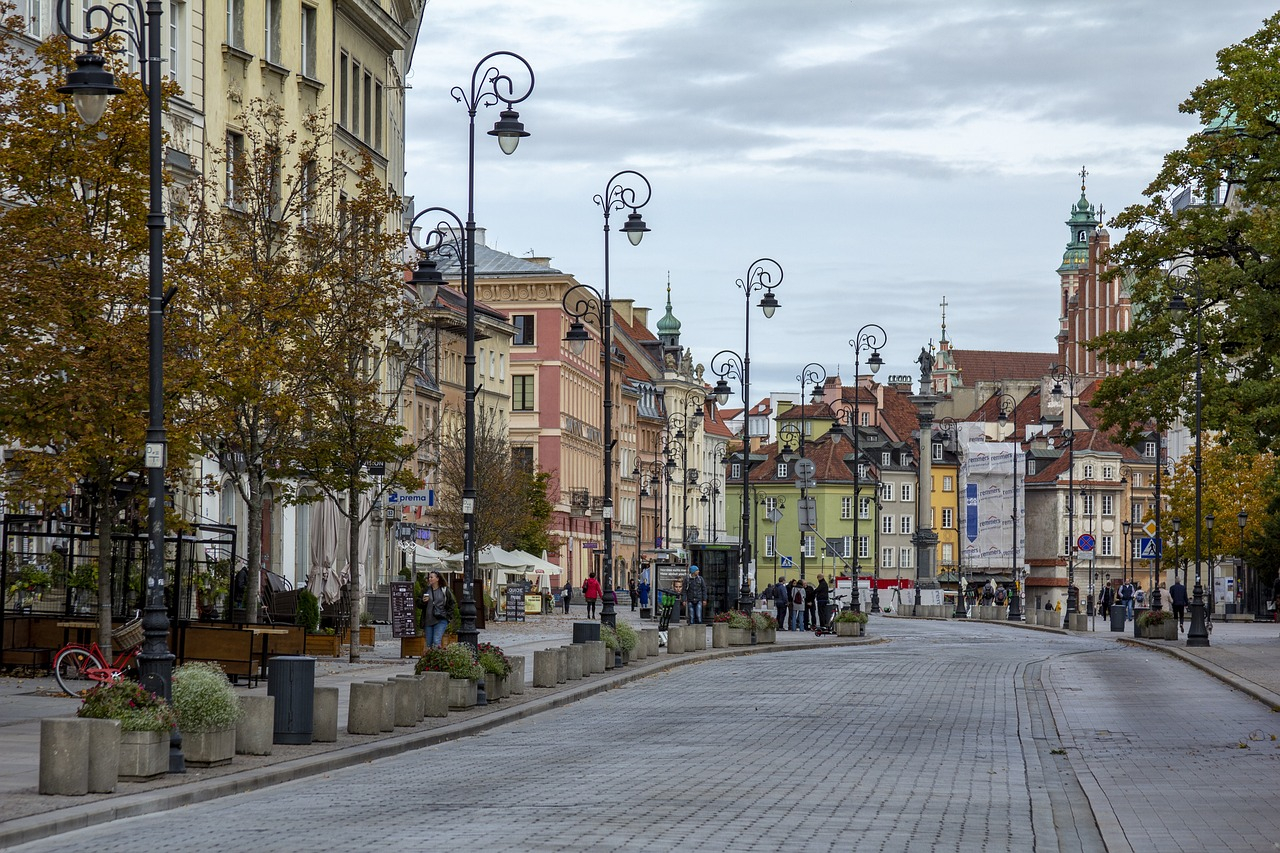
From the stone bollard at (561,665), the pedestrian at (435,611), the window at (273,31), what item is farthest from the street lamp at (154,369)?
the window at (273,31)

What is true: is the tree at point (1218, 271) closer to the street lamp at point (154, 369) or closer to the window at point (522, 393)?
the street lamp at point (154, 369)

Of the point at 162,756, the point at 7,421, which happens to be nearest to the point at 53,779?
the point at 162,756

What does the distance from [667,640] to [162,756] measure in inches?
1051

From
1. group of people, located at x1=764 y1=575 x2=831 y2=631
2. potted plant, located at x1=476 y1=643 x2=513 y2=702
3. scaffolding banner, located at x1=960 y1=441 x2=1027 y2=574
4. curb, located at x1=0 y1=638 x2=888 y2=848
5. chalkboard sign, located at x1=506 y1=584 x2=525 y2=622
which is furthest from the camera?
scaffolding banner, located at x1=960 y1=441 x2=1027 y2=574

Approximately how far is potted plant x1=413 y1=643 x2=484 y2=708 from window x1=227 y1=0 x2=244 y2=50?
22456 millimetres

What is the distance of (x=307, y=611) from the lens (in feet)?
121

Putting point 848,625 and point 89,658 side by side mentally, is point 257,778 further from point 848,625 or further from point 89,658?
point 848,625

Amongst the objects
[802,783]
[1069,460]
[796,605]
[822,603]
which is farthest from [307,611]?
[1069,460]

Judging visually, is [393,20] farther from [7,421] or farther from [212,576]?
[7,421]

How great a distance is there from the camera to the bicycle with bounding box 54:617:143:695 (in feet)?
76.9

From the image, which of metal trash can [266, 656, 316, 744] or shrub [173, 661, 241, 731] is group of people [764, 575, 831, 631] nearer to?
metal trash can [266, 656, 316, 744]

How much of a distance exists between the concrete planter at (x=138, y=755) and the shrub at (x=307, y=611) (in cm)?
2038

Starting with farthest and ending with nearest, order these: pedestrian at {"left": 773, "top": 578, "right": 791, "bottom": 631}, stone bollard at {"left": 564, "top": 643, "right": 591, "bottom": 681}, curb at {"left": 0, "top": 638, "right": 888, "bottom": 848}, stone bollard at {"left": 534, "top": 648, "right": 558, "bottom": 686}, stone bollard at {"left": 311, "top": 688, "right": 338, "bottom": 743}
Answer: pedestrian at {"left": 773, "top": 578, "right": 791, "bottom": 631}, stone bollard at {"left": 564, "top": 643, "right": 591, "bottom": 681}, stone bollard at {"left": 534, "top": 648, "right": 558, "bottom": 686}, stone bollard at {"left": 311, "top": 688, "right": 338, "bottom": 743}, curb at {"left": 0, "top": 638, "right": 888, "bottom": 848}

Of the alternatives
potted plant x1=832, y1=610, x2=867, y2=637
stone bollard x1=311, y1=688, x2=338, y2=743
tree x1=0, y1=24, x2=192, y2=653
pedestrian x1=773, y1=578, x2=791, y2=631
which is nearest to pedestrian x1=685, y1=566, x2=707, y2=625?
potted plant x1=832, y1=610, x2=867, y2=637
